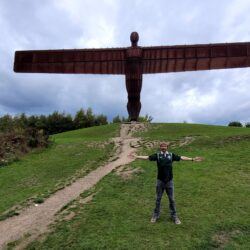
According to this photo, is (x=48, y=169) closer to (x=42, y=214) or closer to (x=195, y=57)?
(x=42, y=214)

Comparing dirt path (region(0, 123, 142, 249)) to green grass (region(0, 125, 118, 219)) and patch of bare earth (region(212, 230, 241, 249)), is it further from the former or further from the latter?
patch of bare earth (region(212, 230, 241, 249))

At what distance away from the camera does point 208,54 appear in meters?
28.2

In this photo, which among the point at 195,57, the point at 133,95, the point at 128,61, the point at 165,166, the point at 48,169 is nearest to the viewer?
the point at 165,166

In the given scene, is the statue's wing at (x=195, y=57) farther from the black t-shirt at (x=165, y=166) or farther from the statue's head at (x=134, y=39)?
the black t-shirt at (x=165, y=166)

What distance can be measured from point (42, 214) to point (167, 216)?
4.04 metres

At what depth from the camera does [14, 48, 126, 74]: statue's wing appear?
29.6m

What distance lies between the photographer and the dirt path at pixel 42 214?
1176cm

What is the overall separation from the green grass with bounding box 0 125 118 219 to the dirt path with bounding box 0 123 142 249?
462mm

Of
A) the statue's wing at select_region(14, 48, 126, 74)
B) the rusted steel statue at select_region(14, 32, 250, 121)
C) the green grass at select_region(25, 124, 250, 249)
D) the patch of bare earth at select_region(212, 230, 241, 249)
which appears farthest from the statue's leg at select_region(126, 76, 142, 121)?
the patch of bare earth at select_region(212, 230, 241, 249)

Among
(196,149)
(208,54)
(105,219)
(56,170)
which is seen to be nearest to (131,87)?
(208,54)

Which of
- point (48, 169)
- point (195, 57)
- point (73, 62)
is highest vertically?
point (195, 57)

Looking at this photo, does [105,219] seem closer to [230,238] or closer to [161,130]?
[230,238]

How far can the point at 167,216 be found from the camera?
490 inches

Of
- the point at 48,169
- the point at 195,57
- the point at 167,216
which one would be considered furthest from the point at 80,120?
the point at 167,216
